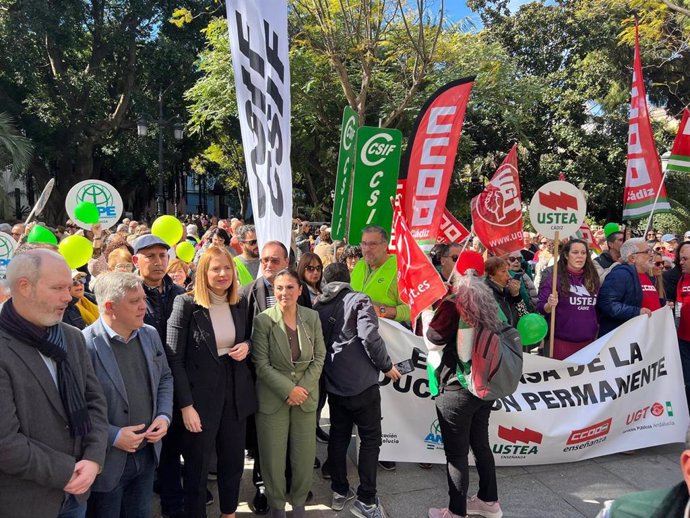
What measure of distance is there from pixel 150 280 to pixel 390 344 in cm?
186

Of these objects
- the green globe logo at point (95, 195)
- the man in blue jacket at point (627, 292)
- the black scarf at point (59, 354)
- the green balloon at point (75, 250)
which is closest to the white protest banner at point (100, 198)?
the green globe logo at point (95, 195)

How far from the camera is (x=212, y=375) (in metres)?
3.04

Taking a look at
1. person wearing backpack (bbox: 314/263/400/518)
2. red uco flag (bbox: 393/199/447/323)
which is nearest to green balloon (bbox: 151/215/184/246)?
person wearing backpack (bbox: 314/263/400/518)

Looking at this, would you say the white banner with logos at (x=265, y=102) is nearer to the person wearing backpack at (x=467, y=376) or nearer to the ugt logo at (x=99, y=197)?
the person wearing backpack at (x=467, y=376)

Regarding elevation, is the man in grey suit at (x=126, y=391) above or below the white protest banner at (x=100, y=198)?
below

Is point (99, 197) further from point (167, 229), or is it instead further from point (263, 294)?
point (263, 294)

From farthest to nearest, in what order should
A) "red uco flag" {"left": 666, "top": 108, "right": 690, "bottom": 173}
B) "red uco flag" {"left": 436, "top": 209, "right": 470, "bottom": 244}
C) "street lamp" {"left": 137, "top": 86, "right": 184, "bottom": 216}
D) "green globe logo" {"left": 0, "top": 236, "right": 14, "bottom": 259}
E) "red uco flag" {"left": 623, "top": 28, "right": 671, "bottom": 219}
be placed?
"street lamp" {"left": 137, "top": 86, "right": 184, "bottom": 216}, "red uco flag" {"left": 623, "top": 28, "right": 671, "bottom": 219}, "red uco flag" {"left": 666, "top": 108, "right": 690, "bottom": 173}, "red uco flag" {"left": 436, "top": 209, "right": 470, "bottom": 244}, "green globe logo" {"left": 0, "top": 236, "right": 14, "bottom": 259}

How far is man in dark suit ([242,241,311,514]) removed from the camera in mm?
3531

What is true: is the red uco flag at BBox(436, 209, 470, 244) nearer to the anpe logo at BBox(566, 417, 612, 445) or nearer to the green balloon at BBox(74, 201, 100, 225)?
the anpe logo at BBox(566, 417, 612, 445)

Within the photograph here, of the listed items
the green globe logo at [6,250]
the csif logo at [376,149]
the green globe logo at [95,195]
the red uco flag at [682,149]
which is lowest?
the green globe logo at [6,250]

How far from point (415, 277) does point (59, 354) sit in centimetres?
209

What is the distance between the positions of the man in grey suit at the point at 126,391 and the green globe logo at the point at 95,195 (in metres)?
4.60

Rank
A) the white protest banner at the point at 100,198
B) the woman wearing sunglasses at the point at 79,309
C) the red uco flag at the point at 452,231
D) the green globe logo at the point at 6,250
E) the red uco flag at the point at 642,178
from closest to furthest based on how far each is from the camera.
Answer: the woman wearing sunglasses at the point at 79,309, the green globe logo at the point at 6,250, the red uco flag at the point at 452,231, the white protest banner at the point at 100,198, the red uco flag at the point at 642,178

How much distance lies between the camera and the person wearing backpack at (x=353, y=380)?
343 cm
